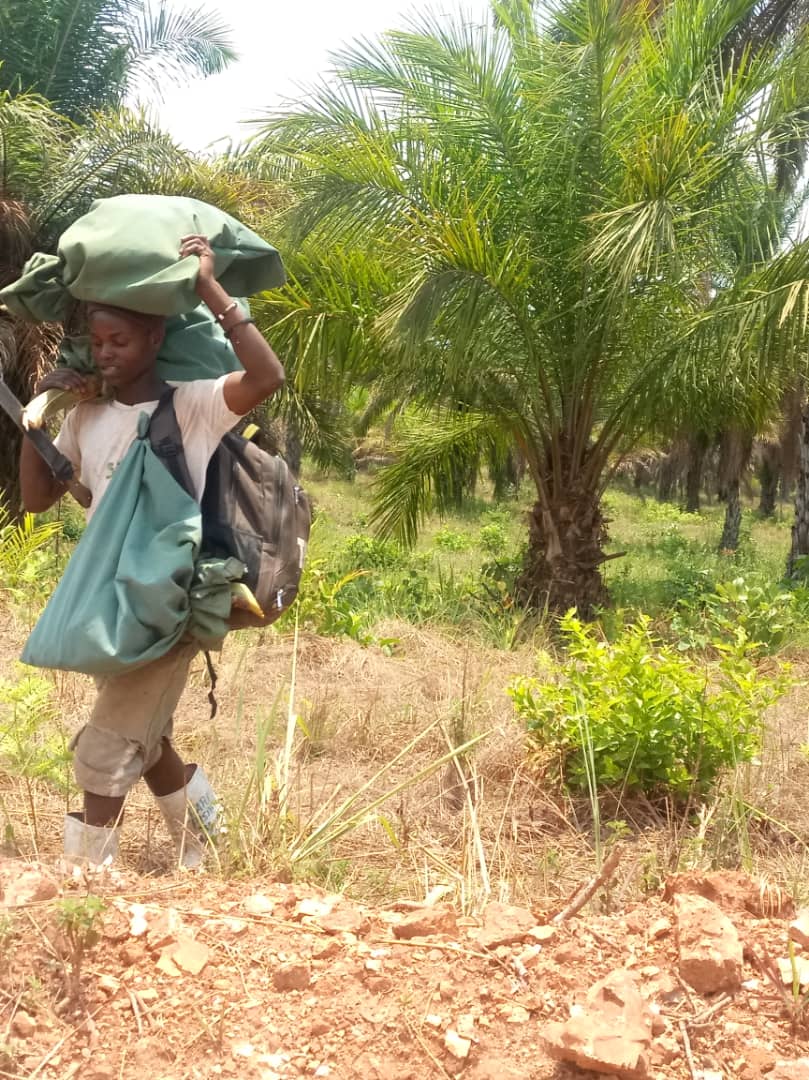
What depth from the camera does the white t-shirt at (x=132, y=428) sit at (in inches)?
90.2

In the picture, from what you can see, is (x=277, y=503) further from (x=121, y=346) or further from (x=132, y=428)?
(x=121, y=346)

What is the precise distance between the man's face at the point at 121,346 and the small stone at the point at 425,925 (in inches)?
53.6

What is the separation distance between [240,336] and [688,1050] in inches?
64.2

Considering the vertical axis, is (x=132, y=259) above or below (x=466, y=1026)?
above

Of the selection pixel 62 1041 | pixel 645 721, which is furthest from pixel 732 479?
pixel 62 1041

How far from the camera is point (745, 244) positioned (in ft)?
23.2

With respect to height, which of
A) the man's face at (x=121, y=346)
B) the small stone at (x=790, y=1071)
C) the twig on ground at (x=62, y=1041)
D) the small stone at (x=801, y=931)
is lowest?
the twig on ground at (x=62, y=1041)

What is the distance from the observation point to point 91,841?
2.31 m

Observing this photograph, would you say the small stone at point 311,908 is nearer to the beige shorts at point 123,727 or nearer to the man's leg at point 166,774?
the beige shorts at point 123,727

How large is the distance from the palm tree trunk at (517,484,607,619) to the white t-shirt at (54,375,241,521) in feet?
16.4

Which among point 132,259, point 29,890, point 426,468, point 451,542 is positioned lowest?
point 451,542

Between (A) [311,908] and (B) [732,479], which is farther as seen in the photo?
(B) [732,479]

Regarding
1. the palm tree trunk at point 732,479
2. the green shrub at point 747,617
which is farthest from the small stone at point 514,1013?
the palm tree trunk at point 732,479

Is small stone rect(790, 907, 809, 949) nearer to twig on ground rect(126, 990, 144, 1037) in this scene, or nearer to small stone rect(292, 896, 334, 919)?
small stone rect(292, 896, 334, 919)
